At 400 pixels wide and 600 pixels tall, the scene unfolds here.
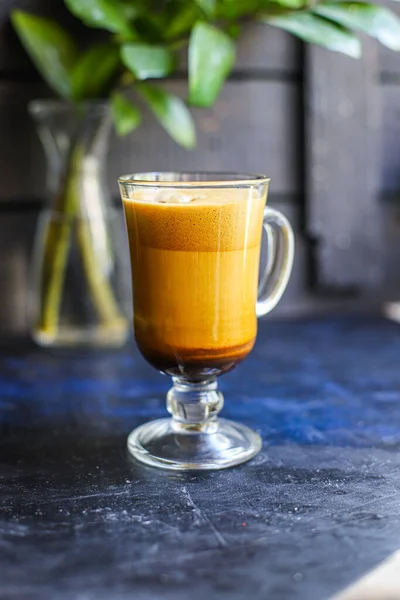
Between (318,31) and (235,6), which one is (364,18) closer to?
(318,31)

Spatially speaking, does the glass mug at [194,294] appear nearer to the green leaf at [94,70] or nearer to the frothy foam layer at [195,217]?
the frothy foam layer at [195,217]

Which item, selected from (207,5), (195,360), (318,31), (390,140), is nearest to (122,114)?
(207,5)

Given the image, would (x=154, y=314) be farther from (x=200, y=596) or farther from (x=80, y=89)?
(x=80, y=89)

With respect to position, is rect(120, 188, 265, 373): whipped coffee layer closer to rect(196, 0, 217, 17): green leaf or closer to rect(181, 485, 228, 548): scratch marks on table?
rect(181, 485, 228, 548): scratch marks on table

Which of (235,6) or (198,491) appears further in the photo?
(235,6)

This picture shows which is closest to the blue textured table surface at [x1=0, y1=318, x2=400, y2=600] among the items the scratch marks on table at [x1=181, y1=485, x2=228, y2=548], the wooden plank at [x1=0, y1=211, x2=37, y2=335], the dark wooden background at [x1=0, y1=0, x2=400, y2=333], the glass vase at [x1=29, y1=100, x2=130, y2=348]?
the scratch marks on table at [x1=181, y1=485, x2=228, y2=548]

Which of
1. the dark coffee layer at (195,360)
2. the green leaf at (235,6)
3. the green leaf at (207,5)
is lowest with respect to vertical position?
the dark coffee layer at (195,360)

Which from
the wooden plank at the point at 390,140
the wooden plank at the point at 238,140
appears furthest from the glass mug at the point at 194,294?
the wooden plank at the point at 390,140
